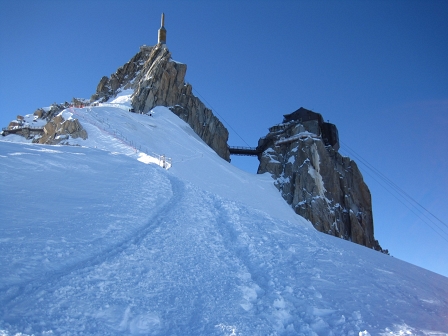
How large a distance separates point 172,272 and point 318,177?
1890 inches

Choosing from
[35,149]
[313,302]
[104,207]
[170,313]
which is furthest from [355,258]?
[35,149]

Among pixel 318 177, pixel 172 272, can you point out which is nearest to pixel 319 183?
pixel 318 177

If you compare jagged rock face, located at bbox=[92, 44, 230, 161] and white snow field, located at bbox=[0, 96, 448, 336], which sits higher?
jagged rock face, located at bbox=[92, 44, 230, 161]

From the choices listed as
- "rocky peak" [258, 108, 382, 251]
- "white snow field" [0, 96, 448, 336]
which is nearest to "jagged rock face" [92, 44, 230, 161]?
"rocky peak" [258, 108, 382, 251]

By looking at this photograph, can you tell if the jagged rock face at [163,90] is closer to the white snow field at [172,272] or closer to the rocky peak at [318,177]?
the rocky peak at [318,177]

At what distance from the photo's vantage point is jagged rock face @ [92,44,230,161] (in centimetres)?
5912

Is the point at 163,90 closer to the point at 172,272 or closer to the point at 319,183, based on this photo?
the point at 319,183

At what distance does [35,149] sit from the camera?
20781 mm

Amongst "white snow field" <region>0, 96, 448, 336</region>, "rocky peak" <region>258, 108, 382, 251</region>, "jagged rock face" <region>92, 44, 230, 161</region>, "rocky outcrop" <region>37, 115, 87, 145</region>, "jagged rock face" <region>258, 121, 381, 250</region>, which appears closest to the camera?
"white snow field" <region>0, 96, 448, 336</region>

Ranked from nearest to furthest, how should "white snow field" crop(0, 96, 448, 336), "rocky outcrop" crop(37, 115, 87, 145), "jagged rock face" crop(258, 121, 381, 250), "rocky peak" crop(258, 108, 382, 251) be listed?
"white snow field" crop(0, 96, 448, 336)
"rocky outcrop" crop(37, 115, 87, 145)
"jagged rock face" crop(258, 121, 381, 250)
"rocky peak" crop(258, 108, 382, 251)

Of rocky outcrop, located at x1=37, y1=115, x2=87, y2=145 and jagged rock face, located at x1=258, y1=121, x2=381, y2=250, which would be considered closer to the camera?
rocky outcrop, located at x1=37, y1=115, x2=87, y2=145

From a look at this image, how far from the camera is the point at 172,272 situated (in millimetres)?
8266

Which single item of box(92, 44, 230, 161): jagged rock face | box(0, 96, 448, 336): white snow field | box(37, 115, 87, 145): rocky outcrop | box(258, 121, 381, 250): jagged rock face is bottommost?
box(0, 96, 448, 336): white snow field

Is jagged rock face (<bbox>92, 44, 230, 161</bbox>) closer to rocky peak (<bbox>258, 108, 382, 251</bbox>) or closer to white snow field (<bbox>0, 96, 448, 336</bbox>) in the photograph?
rocky peak (<bbox>258, 108, 382, 251</bbox>)
